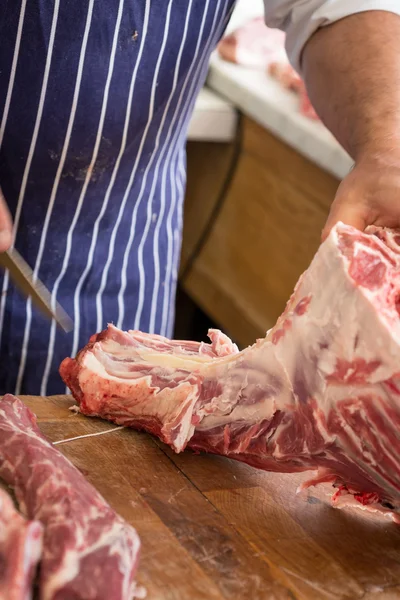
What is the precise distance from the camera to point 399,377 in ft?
4.80

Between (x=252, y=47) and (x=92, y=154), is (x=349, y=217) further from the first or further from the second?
(x=252, y=47)

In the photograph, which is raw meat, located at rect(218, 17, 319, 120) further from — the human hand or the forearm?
the human hand

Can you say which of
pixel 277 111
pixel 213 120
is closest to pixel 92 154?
pixel 277 111

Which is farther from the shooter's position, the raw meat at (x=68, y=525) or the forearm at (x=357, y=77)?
the forearm at (x=357, y=77)

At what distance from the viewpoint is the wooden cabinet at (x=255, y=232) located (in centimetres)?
361


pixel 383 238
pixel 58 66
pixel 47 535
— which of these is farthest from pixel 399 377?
pixel 58 66

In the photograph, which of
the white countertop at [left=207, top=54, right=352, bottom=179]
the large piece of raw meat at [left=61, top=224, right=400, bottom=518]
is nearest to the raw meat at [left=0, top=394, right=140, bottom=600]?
the large piece of raw meat at [left=61, top=224, right=400, bottom=518]

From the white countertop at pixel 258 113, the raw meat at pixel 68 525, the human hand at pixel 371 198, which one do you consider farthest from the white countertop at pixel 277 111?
the raw meat at pixel 68 525

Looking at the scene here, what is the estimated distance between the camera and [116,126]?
7.13ft

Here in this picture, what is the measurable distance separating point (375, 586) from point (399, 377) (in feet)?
1.13

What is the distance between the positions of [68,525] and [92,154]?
1053mm

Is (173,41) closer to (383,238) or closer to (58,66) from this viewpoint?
(58,66)

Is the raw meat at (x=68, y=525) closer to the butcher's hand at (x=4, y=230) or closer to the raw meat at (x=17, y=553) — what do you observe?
the raw meat at (x=17, y=553)

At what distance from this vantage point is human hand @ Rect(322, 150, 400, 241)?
1.73 m
